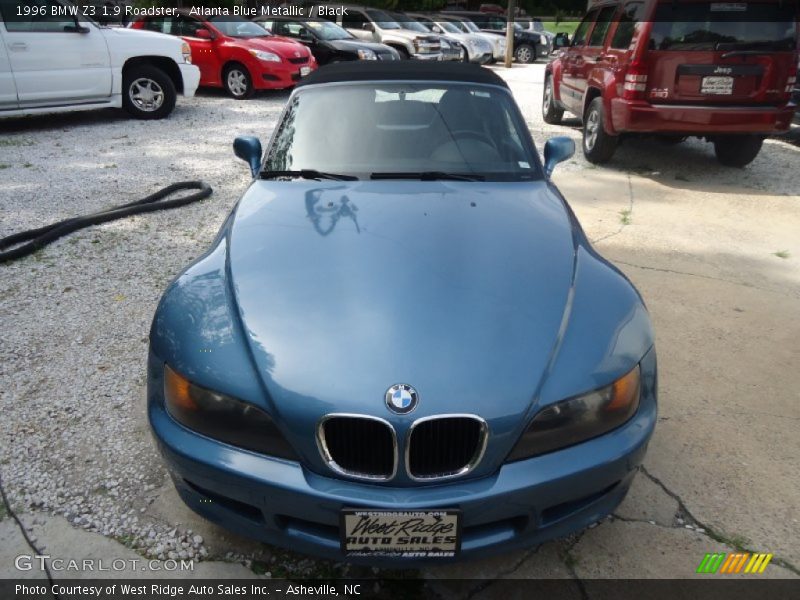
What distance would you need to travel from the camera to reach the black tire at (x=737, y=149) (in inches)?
280

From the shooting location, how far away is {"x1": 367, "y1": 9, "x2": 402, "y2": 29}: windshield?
17.0 meters

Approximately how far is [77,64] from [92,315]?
601 centimetres

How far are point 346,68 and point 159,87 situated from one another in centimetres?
668

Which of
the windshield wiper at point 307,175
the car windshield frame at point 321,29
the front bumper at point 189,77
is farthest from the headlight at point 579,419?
the car windshield frame at point 321,29

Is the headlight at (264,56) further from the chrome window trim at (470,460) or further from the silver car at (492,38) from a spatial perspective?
the silver car at (492,38)

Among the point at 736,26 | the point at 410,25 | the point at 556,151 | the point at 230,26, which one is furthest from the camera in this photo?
the point at 410,25

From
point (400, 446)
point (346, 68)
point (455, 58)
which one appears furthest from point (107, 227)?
point (455, 58)

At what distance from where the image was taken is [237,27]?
470 inches

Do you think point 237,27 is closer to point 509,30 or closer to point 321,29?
point 321,29

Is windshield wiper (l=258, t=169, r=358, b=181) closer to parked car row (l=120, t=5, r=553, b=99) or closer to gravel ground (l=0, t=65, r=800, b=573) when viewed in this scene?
gravel ground (l=0, t=65, r=800, b=573)

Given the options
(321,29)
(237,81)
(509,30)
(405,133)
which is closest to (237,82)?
(237,81)

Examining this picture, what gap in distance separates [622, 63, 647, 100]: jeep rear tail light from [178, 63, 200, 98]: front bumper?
20.6 feet

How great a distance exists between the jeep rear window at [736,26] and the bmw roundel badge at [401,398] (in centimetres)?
601

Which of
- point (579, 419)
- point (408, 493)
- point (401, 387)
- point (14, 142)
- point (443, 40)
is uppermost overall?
point (443, 40)
